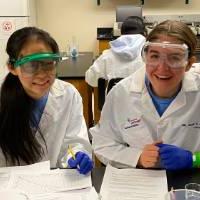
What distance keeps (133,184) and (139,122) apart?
334 millimetres

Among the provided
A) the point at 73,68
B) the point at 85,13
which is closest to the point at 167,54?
the point at 73,68

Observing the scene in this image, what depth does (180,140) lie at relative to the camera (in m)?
1.32

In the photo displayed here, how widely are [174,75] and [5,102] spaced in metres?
0.70

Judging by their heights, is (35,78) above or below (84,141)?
above

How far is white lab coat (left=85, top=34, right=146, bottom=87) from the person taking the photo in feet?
8.83

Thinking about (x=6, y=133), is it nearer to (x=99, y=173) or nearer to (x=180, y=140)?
(x=99, y=173)

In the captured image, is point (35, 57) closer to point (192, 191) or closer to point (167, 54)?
point (167, 54)

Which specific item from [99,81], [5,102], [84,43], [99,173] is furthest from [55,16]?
[99,173]

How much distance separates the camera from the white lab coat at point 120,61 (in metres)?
2.69

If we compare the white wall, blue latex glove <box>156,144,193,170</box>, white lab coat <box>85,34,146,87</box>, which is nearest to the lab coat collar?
blue latex glove <box>156,144,193,170</box>

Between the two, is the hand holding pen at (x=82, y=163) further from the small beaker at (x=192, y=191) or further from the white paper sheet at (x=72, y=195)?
the small beaker at (x=192, y=191)

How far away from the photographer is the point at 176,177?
1103 millimetres

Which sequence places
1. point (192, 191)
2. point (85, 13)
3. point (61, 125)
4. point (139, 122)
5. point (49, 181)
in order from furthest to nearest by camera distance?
1. point (85, 13)
2. point (61, 125)
3. point (139, 122)
4. point (49, 181)
5. point (192, 191)

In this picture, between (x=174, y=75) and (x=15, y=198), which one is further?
(x=174, y=75)
